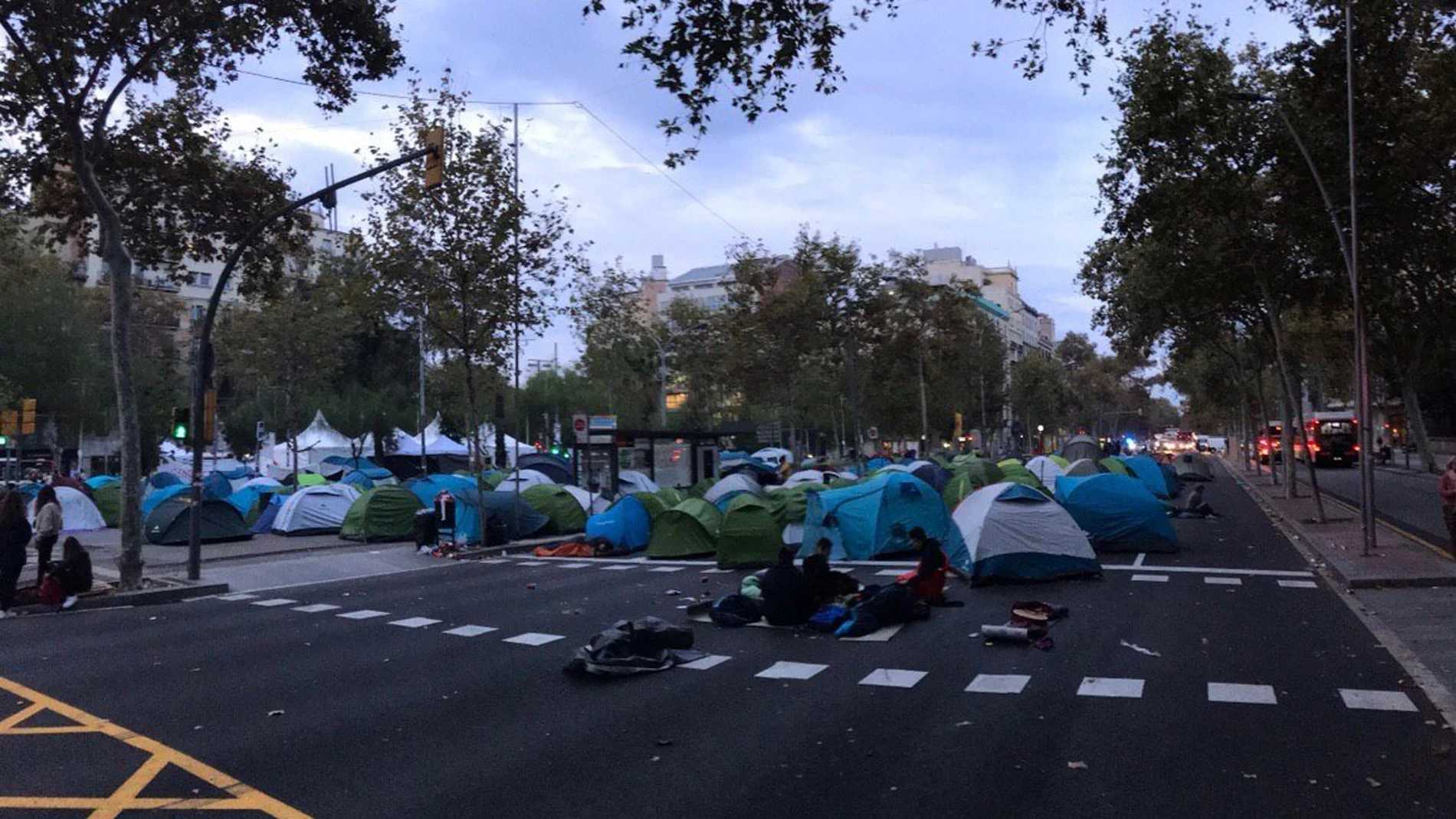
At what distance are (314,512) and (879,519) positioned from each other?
50.7 feet

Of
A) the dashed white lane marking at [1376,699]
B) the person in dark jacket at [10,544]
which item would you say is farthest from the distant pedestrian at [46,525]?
the dashed white lane marking at [1376,699]

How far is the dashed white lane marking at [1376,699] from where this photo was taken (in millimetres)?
7727

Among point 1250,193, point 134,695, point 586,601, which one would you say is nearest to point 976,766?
point 134,695

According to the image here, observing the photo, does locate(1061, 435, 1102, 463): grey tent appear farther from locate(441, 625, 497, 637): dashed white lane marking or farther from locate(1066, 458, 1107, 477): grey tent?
locate(441, 625, 497, 637): dashed white lane marking

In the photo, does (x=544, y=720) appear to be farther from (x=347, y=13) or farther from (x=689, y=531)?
(x=689, y=531)

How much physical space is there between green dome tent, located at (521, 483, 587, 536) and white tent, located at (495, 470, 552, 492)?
0.56 metres

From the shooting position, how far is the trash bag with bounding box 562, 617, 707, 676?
369 inches

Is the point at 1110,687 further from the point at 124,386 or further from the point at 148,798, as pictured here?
the point at 124,386

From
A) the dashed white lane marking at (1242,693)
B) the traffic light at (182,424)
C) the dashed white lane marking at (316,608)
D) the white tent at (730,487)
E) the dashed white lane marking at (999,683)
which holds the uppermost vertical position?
the traffic light at (182,424)

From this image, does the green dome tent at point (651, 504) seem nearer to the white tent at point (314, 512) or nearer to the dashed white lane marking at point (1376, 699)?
the white tent at point (314, 512)

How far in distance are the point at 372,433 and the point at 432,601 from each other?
134ft

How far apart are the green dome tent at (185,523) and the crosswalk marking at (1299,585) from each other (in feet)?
73.1

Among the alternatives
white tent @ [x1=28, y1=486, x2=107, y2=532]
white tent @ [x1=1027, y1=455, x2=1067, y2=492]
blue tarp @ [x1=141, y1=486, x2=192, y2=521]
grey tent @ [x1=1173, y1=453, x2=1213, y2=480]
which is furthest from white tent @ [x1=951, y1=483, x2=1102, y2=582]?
white tent @ [x1=28, y1=486, x2=107, y2=532]

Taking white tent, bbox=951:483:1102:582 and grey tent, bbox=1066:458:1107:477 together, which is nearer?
white tent, bbox=951:483:1102:582
